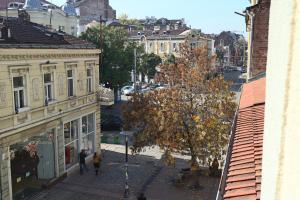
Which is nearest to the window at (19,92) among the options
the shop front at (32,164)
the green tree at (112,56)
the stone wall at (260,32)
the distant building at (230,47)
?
the shop front at (32,164)

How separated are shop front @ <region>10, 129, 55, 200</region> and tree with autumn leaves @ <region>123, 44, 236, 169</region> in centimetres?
427

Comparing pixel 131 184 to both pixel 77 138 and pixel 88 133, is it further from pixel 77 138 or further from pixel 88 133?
pixel 88 133

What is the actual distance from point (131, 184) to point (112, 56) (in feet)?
73.9

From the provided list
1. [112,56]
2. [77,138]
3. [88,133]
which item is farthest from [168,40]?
[77,138]

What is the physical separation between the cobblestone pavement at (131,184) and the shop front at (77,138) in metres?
0.96

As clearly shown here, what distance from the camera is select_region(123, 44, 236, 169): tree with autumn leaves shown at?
17.9 metres

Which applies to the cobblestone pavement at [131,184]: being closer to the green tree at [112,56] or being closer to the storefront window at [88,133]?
the storefront window at [88,133]

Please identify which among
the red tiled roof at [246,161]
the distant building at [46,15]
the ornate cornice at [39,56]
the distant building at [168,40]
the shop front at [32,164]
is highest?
the distant building at [46,15]

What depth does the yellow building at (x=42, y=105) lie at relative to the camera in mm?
16297

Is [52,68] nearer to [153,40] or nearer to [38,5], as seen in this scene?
[38,5]

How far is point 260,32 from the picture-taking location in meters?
12.4

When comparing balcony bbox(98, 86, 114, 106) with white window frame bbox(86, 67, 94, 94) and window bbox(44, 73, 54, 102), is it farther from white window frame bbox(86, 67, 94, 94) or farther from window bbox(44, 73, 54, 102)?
window bbox(44, 73, 54, 102)

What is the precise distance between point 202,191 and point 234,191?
55.3 feet

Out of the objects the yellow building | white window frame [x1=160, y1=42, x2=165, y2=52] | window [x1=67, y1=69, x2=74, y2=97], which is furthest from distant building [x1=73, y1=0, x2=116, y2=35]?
window [x1=67, y1=69, x2=74, y2=97]
